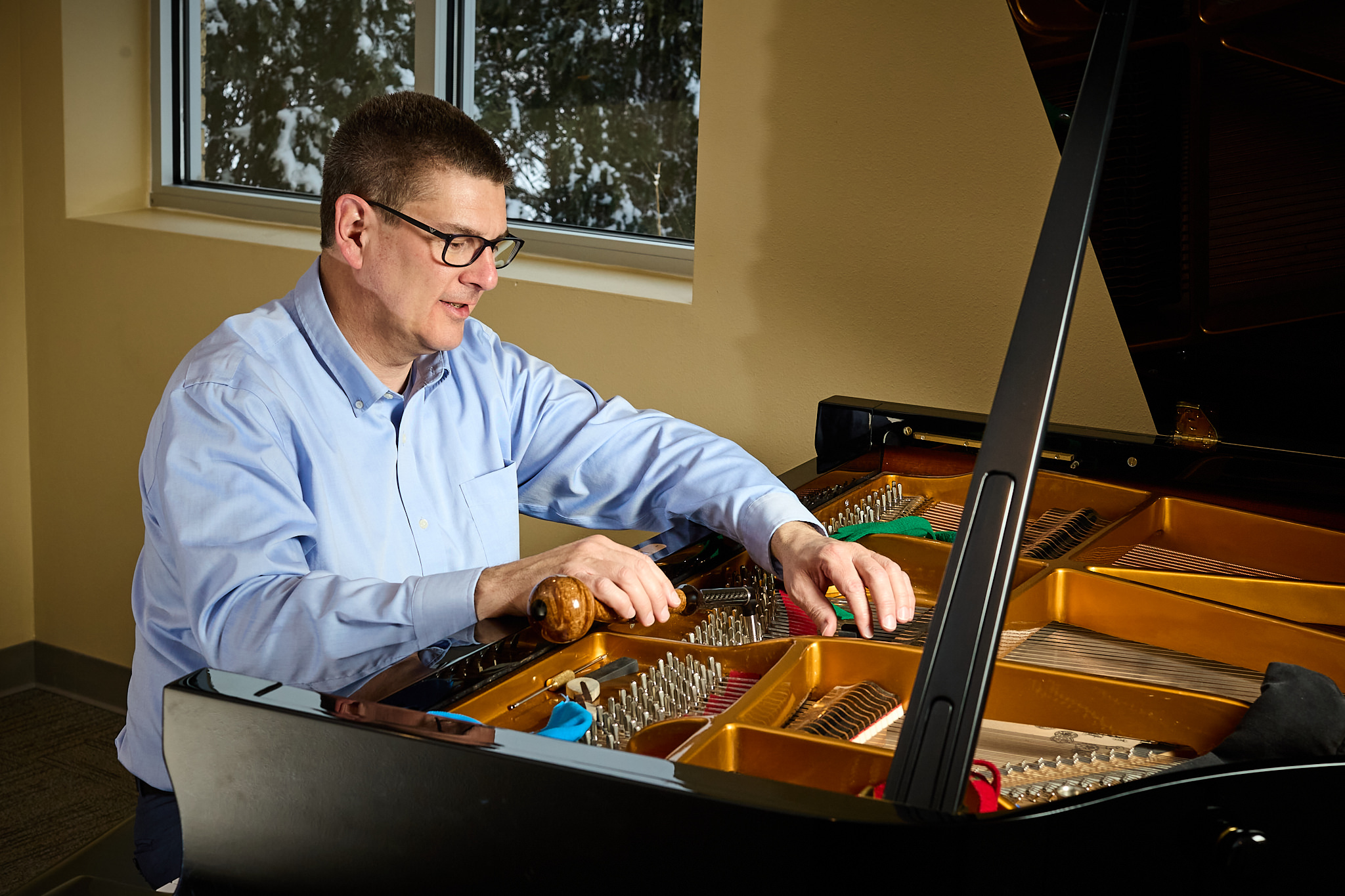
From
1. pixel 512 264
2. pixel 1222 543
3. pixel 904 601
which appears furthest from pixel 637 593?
pixel 512 264

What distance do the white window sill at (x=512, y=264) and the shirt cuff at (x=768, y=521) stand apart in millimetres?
1186

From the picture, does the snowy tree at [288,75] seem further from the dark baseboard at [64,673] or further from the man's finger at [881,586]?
the man's finger at [881,586]

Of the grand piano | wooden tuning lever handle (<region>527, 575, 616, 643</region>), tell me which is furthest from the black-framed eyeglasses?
wooden tuning lever handle (<region>527, 575, 616, 643</region>)

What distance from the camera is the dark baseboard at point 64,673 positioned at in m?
3.80

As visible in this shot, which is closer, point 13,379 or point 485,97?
point 485,97

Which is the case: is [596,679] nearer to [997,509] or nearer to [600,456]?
[997,509]

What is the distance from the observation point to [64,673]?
12.8 ft

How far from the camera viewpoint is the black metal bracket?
906 millimetres

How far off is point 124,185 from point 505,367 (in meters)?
2.43

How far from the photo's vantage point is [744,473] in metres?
1.77

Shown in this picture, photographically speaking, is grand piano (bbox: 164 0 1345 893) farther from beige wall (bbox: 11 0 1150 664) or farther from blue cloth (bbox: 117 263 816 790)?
beige wall (bbox: 11 0 1150 664)

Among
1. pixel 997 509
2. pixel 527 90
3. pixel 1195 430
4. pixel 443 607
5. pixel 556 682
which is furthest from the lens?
pixel 527 90

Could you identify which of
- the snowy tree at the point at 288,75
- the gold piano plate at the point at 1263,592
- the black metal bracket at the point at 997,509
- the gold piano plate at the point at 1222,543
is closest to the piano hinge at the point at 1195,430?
the gold piano plate at the point at 1222,543

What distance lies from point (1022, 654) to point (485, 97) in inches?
94.6
